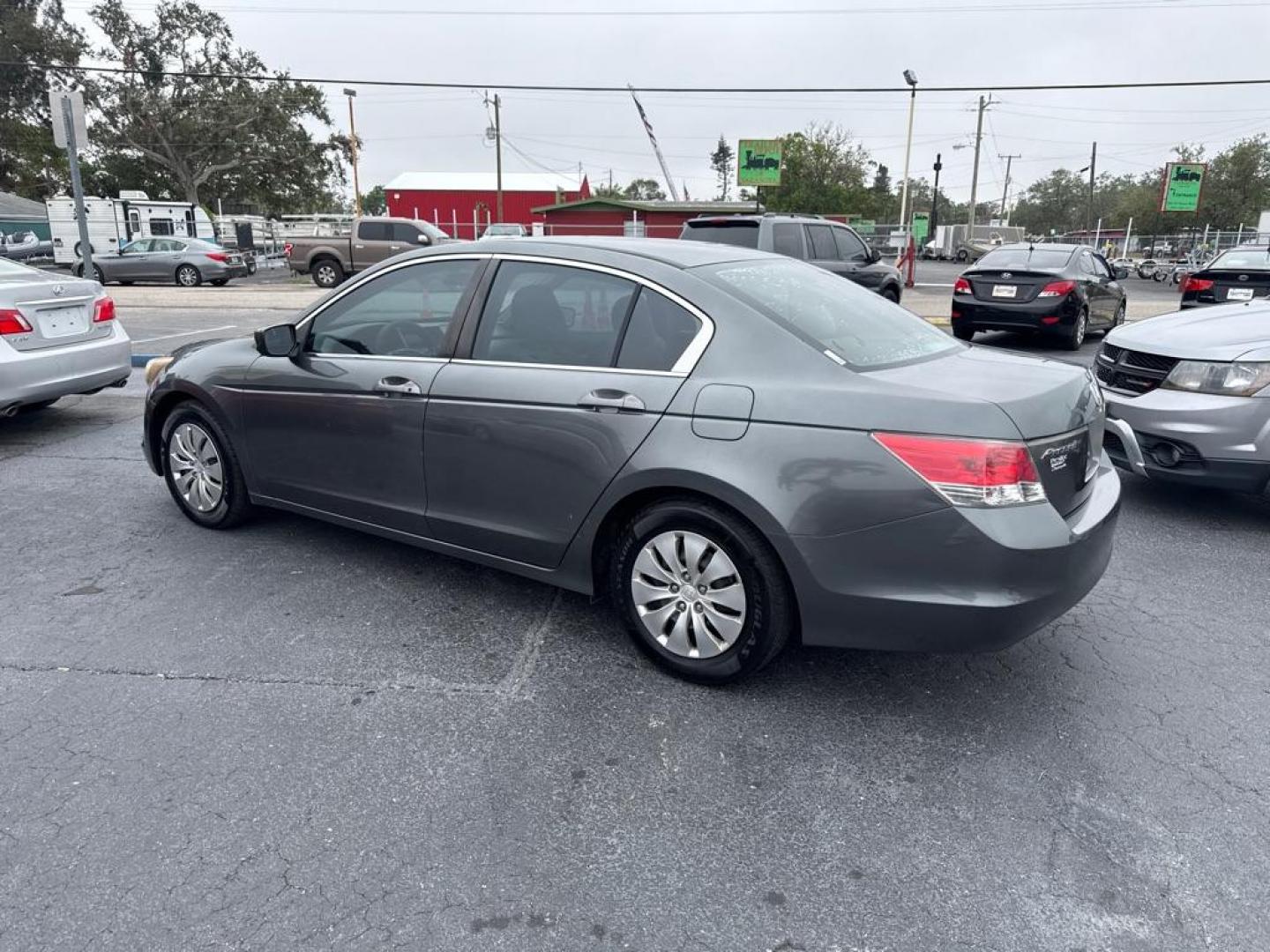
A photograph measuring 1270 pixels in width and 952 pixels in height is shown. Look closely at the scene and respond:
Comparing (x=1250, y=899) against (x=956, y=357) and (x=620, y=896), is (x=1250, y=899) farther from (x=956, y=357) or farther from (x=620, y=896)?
(x=956, y=357)

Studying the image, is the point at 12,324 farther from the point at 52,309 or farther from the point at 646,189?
the point at 646,189

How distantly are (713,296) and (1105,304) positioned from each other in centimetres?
1171

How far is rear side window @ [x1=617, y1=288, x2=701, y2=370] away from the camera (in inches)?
126

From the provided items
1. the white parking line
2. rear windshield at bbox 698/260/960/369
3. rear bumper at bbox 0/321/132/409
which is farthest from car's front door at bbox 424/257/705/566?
the white parking line

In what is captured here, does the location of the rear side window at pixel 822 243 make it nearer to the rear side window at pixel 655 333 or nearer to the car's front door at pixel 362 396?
the car's front door at pixel 362 396

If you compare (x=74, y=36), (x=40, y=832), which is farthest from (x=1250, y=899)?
(x=74, y=36)

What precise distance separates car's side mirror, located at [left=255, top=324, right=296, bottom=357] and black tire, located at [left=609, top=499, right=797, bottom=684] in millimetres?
1971

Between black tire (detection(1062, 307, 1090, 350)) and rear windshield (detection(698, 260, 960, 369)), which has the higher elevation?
rear windshield (detection(698, 260, 960, 369))

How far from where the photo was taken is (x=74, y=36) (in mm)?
55156

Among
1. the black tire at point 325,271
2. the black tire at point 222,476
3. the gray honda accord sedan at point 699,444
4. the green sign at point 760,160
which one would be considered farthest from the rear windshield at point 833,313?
the green sign at point 760,160

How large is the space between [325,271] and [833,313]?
77.6 ft

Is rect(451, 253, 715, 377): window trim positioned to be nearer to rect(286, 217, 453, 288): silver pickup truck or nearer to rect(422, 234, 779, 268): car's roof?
rect(422, 234, 779, 268): car's roof

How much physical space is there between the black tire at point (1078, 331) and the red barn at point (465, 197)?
142 feet

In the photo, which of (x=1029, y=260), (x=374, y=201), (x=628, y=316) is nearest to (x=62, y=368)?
(x=628, y=316)
